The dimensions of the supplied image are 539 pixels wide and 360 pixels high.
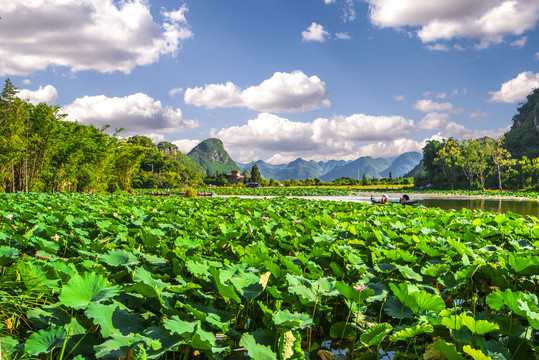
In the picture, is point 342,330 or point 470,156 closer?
point 342,330

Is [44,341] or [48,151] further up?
[48,151]

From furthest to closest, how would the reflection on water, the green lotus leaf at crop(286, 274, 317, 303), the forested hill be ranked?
1. the forested hill
2. the reflection on water
3. the green lotus leaf at crop(286, 274, 317, 303)

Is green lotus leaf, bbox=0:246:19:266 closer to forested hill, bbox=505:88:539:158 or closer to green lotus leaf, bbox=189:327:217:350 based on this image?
green lotus leaf, bbox=189:327:217:350

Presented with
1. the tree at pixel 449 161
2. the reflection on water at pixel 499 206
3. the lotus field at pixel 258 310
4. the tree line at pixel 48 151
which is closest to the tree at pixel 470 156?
the tree at pixel 449 161

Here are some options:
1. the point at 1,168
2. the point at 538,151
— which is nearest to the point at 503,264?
the point at 1,168

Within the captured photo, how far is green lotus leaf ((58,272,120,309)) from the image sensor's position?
4.32ft

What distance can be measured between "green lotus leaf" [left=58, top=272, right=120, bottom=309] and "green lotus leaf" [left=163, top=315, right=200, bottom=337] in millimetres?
338

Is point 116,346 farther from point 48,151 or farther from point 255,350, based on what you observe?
point 48,151

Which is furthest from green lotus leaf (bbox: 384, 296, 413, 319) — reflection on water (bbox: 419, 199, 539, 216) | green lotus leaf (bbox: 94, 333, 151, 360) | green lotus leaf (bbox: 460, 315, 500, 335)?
reflection on water (bbox: 419, 199, 539, 216)

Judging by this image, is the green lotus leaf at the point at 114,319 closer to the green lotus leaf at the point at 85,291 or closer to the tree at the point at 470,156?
the green lotus leaf at the point at 85,291

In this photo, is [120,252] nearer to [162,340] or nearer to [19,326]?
[19,326]

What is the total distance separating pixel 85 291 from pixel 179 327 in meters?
0.49

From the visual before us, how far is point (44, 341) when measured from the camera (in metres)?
1.24

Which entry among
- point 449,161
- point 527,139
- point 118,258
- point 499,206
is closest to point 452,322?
point 118,258
